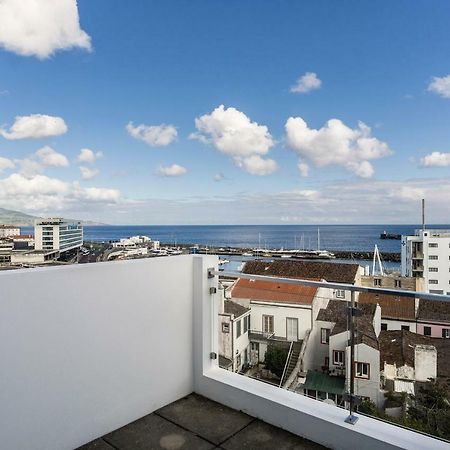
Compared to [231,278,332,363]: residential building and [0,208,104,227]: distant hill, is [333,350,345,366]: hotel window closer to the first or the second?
[231,278,332,363]: residential building

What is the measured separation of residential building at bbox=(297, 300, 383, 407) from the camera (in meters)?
2.20

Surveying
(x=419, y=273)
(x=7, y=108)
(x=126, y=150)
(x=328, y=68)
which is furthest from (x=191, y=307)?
(x=419, y=273)

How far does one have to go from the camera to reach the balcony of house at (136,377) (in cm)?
193

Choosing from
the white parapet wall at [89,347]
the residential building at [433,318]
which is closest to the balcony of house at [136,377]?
the white parapet wall at [89,347]

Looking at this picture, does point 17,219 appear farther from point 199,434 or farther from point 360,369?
point 360,369

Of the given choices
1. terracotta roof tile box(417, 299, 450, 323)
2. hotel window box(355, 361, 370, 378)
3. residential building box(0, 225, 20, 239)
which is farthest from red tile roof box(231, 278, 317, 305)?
residential building box(0, 225, 20, 239)

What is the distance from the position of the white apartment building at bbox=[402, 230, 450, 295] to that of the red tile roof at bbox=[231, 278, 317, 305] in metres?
27.2

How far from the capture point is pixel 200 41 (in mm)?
16984

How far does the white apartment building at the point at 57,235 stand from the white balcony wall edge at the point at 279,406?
1.18 meters

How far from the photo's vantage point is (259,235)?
51.9m

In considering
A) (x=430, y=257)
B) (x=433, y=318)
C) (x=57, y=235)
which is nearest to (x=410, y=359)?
(x=433, y=318)

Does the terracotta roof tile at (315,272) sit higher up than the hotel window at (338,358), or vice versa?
the terracotta roof tile at (315,272)

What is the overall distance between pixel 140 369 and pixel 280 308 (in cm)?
106

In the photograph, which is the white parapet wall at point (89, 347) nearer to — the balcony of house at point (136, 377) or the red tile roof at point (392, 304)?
the balcony of house at point (136, 377)
